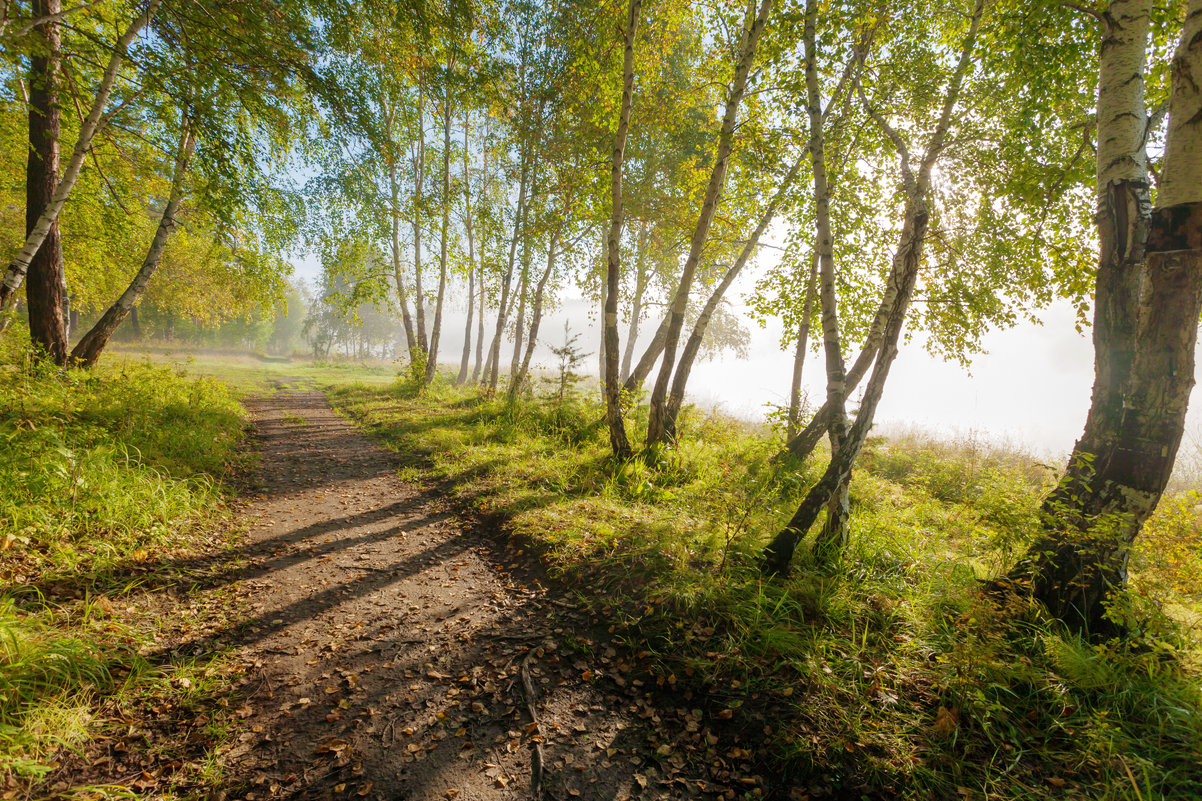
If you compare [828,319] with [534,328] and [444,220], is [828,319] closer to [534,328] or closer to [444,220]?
[534,328]

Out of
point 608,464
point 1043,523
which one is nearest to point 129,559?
point 608,464

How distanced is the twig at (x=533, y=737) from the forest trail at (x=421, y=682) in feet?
0.10

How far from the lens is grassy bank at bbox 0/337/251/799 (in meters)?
2.47

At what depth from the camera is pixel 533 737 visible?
2986mm

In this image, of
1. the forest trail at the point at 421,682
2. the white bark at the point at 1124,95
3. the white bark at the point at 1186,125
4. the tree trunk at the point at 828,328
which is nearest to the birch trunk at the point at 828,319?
the tree trunk at the point at 828,328

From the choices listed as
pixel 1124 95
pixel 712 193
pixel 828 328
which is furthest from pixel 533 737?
pixel 712 193

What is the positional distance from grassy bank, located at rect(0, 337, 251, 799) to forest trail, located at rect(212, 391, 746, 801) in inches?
17.6

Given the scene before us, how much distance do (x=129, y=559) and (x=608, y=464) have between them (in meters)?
6.01

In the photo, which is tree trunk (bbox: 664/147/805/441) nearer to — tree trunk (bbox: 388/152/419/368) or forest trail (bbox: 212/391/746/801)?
forest trail (bbox: 212/391/746/801)

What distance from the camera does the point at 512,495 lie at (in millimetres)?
6789

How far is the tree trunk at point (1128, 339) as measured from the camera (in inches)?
132

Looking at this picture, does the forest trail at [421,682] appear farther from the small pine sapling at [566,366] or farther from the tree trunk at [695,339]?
the small pine sapling at [566,366]

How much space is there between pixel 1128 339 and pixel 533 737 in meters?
5.73

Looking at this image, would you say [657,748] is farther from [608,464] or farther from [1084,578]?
[608,464]
